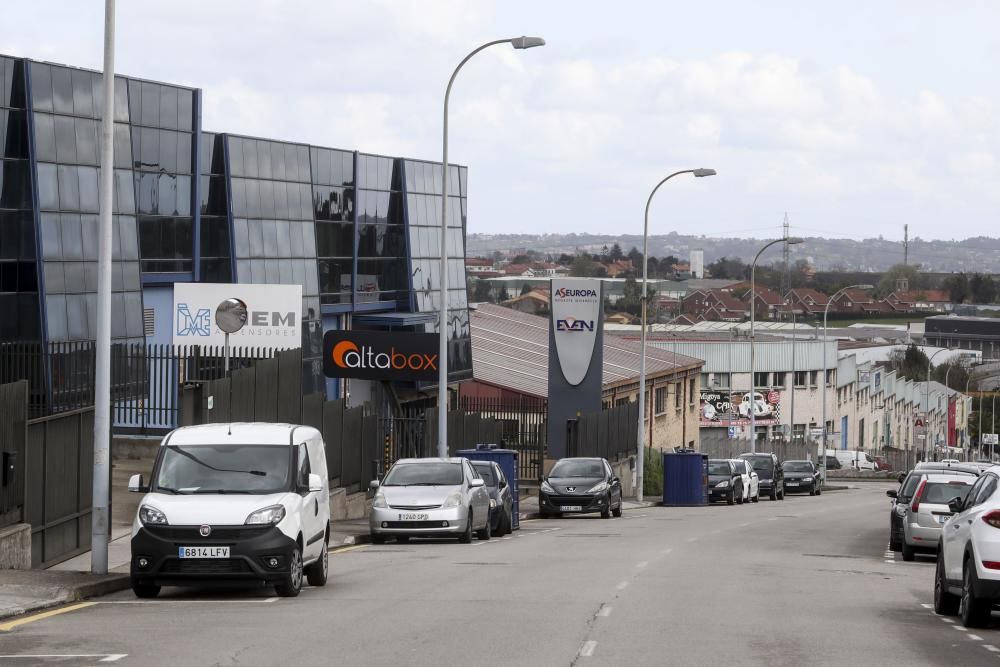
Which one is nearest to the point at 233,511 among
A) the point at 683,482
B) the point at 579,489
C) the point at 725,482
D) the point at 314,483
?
the point at 314,483

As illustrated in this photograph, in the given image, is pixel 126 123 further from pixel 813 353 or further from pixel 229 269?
pixel 813 353

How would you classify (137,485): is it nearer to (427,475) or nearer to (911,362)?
(427,475)

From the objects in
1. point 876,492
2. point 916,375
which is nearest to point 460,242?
point 876,492

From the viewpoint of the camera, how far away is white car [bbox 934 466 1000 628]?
1386cm

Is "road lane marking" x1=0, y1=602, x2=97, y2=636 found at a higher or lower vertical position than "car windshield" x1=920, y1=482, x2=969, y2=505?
higher

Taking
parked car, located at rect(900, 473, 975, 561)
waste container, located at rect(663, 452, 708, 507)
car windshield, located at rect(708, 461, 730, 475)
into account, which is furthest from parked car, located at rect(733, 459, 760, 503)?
parked car, located at rect(900, 473, 975, 561)

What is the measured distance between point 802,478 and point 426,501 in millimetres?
41842

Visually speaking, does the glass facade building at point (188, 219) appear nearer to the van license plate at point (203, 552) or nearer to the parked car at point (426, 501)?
the parked car at point (426, 501)

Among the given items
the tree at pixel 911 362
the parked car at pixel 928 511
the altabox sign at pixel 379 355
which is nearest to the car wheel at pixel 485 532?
the parked car at pixel 928 511

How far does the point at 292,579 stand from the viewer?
1597 cm

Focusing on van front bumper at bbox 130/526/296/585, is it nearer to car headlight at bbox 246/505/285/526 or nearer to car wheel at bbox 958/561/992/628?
car headlight at bbox 246/505/285/526

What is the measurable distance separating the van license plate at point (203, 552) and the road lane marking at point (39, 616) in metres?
1.01

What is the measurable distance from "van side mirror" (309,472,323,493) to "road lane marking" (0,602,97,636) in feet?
8.90

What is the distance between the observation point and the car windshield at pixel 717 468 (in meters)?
52.8
